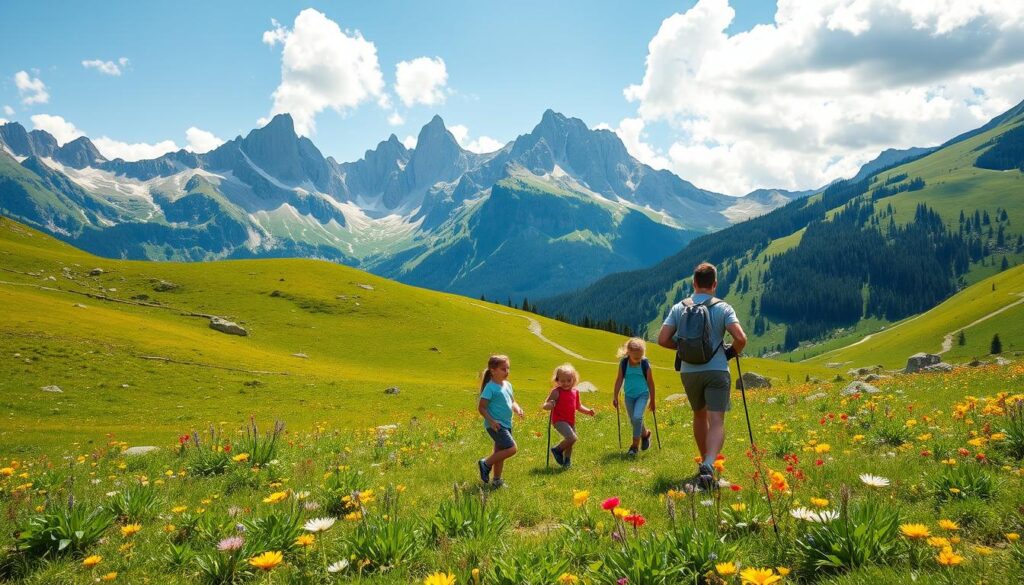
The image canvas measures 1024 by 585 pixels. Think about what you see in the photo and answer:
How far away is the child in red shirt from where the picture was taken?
1191 cm

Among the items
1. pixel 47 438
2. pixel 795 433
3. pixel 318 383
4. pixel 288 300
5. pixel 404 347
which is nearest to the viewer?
pixel 795 433

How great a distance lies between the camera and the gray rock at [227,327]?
6169 cm

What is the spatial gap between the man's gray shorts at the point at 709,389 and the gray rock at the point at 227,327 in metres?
64.3

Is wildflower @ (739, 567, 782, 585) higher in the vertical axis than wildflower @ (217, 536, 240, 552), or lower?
higher

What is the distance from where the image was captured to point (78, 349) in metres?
39.6

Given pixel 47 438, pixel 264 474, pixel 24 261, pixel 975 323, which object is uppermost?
pixel 24 261

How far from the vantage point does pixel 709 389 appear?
9.02 meters

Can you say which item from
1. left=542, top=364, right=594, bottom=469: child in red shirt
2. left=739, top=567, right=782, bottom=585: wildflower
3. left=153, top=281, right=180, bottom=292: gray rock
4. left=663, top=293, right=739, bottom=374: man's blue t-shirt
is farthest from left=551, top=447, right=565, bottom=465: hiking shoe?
left=153, top=281, right=180, bottom=292: gray rock

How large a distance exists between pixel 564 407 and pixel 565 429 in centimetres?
54

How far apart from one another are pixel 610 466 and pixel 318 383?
126 feet

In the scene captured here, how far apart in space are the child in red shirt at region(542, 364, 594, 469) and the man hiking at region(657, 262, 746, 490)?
3222 millimetres

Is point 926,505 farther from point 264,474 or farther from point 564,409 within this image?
point 264,474

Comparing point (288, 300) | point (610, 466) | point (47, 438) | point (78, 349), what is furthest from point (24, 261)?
point (610, 466)

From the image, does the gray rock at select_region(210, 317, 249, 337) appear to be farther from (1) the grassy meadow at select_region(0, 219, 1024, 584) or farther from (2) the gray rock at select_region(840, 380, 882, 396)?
(2) the gray rock at select_region(840, 380, 882, 396)
